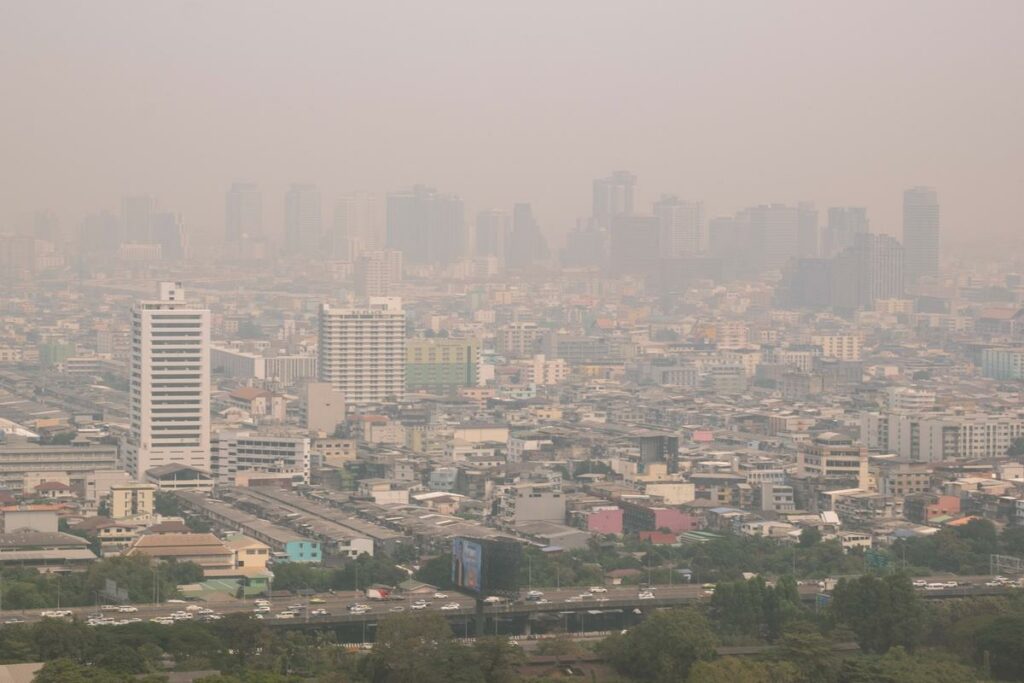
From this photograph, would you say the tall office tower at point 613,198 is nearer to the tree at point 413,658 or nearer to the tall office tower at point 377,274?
the tall office tower at point 377,274

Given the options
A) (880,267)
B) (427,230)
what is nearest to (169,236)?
(427,230)

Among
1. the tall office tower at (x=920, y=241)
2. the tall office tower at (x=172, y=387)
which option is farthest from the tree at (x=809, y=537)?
the tall office tower at (x=920, y=241)

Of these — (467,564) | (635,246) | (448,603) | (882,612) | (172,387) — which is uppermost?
(635,246)

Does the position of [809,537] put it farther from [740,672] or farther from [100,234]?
[100,234]

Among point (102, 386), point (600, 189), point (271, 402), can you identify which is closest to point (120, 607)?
point (271, 402)

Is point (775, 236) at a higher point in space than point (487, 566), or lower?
higher

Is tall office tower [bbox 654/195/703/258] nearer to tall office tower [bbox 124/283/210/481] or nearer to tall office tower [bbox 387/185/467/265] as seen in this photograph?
tall office tower [bbox 387/185/467/265]

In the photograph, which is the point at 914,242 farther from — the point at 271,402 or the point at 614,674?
the point at 614,674
